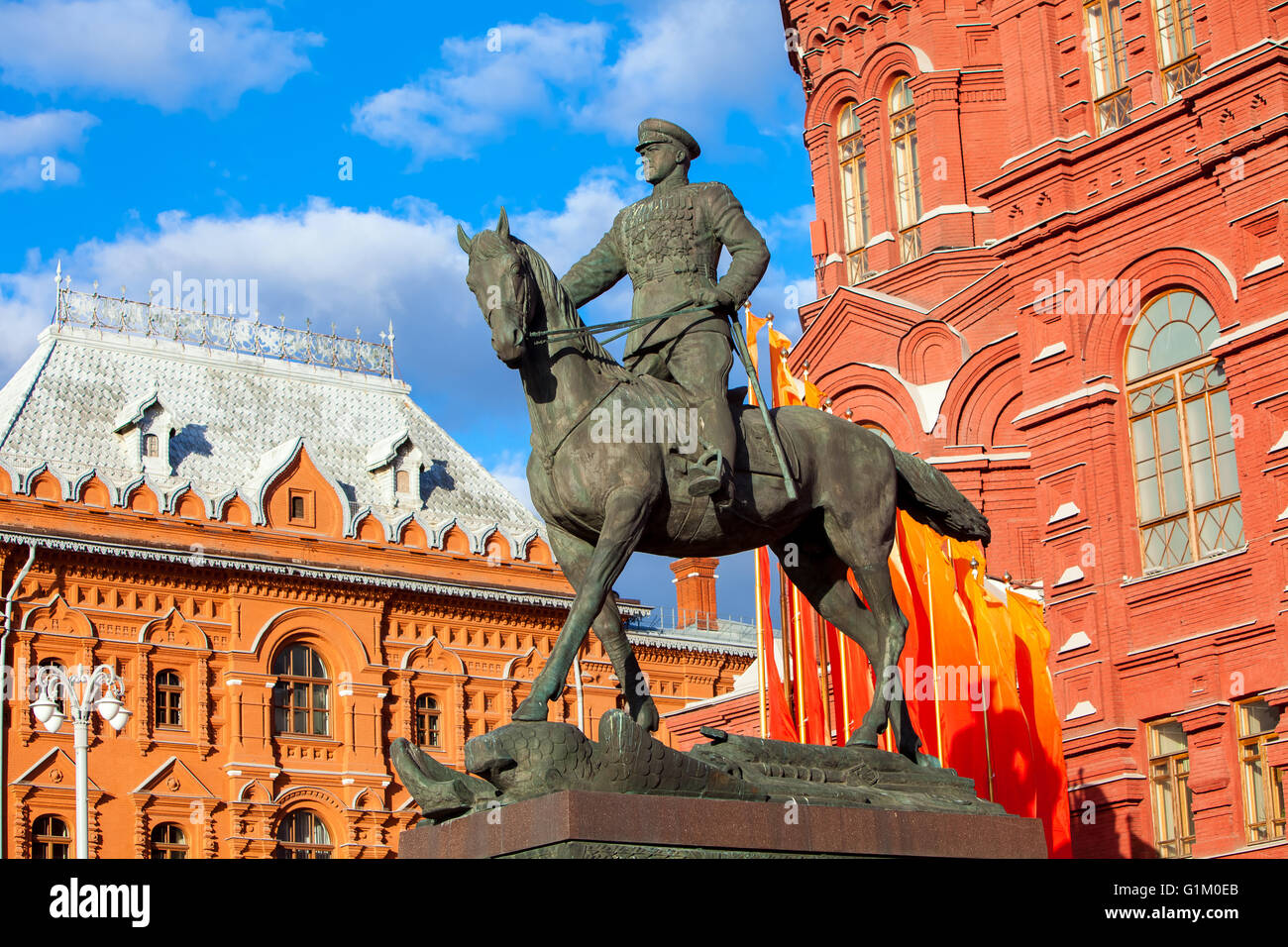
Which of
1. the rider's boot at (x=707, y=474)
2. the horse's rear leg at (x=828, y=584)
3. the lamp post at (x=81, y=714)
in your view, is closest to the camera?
the rider's boot at (x=707, y=474)

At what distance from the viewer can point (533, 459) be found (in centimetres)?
1035

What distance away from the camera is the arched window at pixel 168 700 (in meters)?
43.9

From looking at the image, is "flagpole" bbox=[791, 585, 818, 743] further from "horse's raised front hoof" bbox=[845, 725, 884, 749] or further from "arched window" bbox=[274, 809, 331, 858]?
"arched window" bbox=[274, 809, 331, 858]

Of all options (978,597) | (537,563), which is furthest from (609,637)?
(537,563)

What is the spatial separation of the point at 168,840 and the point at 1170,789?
27102mm

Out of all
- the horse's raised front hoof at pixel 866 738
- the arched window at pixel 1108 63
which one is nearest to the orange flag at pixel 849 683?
the arched window at pixel 1108 63

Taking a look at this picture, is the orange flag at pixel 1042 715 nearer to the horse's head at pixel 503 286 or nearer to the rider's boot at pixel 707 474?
the rider's boot at pixel 707 474

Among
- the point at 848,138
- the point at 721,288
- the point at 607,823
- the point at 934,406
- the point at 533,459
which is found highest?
the point at 848,138

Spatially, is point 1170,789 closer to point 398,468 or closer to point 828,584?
point 828,584

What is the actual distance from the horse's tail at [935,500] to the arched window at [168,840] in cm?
3396

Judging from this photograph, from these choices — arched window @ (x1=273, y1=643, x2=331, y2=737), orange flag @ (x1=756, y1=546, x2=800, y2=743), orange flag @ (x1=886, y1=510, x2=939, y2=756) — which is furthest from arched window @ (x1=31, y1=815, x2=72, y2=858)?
orange flag @ (x1=886, y1=510, x2=939, y2=756)
